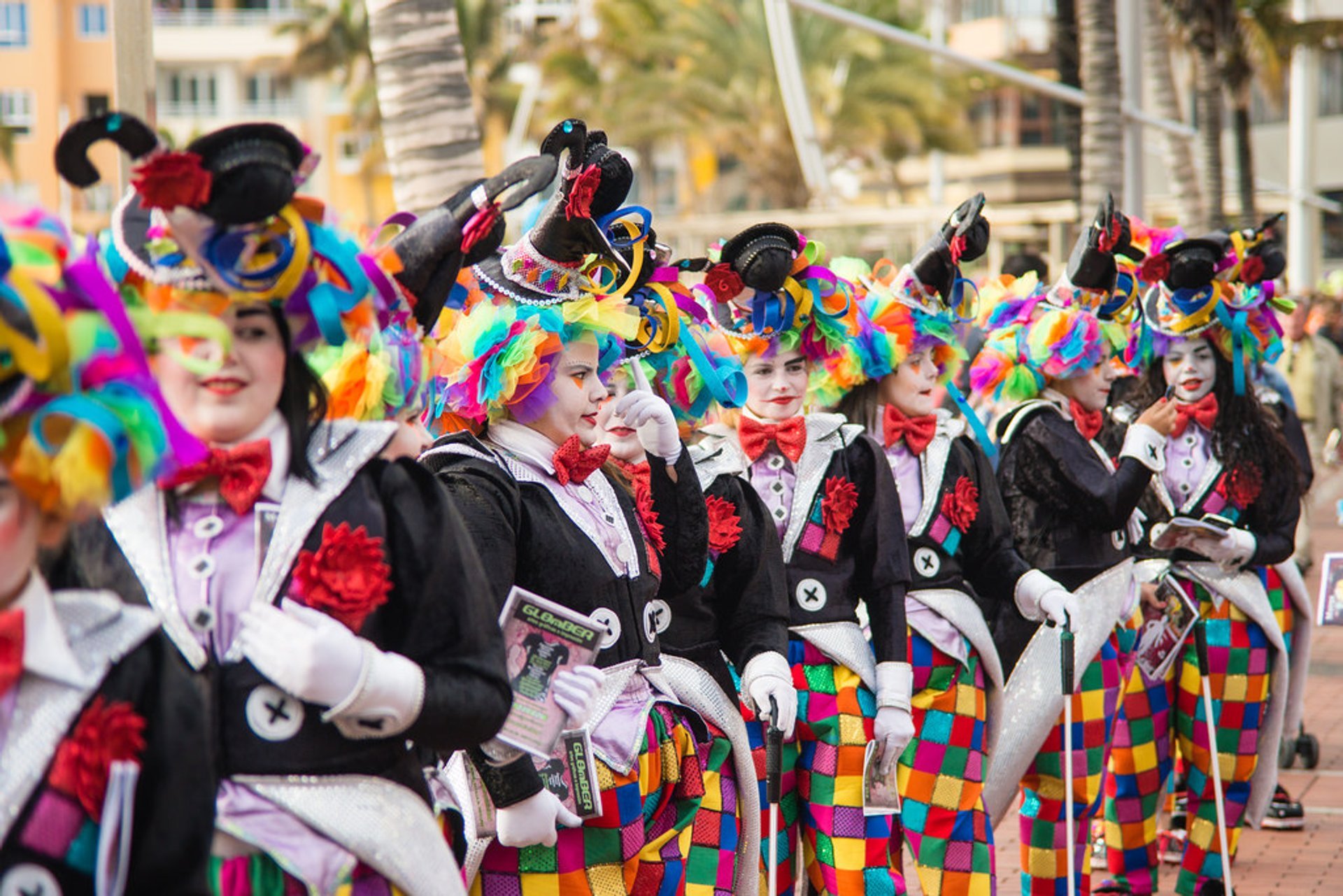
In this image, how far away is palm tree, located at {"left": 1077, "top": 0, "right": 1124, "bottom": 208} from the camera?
13.1 m

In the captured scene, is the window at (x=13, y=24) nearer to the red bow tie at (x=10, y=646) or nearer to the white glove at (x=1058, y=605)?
the white glove at (x=1058, y=605)

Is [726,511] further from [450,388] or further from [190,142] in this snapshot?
[190,142]

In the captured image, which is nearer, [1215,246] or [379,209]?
[1215,246]

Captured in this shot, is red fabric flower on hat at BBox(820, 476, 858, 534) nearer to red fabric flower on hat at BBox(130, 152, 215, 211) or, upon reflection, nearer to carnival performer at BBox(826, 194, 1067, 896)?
carnival performer at BBox(826, 194, 1067, 896)

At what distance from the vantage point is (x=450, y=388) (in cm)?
423

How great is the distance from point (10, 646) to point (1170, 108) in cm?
1742

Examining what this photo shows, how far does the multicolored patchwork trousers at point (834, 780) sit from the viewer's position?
530 cm

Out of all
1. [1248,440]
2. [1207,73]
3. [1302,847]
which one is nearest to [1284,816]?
[1302,847]

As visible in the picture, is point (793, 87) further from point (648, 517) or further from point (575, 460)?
point (575, 460)

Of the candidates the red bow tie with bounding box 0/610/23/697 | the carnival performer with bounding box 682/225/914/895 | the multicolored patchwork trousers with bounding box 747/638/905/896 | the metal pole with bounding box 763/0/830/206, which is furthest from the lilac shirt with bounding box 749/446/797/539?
the metal pole with bounding box 763/0/830/206

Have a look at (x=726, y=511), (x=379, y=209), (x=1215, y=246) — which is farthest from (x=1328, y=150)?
(x=726, y=511)

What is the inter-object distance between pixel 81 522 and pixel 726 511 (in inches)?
92.4

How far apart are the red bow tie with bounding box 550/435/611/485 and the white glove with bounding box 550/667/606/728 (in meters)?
0.62

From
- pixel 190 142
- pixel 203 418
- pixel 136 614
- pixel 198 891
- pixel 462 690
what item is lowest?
pixel 198 891
